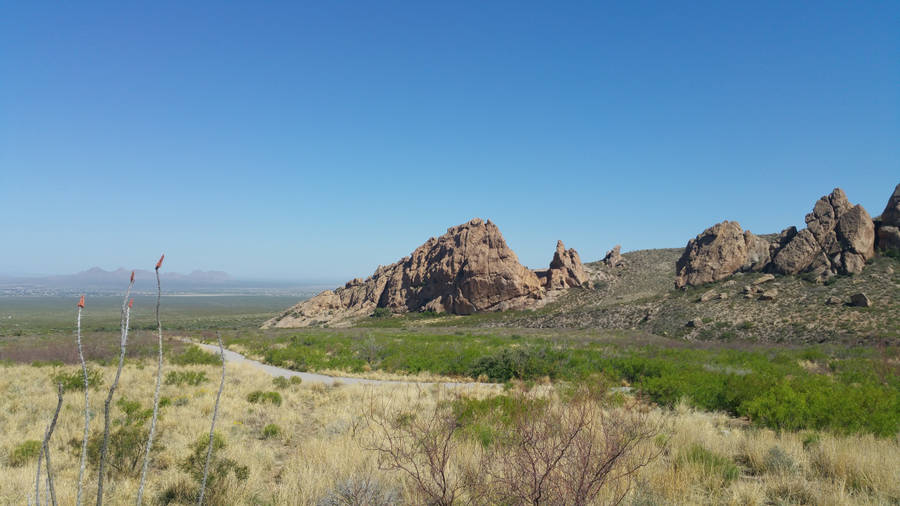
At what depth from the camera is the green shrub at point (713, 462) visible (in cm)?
604

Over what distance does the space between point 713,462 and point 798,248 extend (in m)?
51.1

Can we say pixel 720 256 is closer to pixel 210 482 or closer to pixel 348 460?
pixel 348 460

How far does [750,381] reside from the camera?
38.8ft

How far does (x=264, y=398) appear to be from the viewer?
13.1 m

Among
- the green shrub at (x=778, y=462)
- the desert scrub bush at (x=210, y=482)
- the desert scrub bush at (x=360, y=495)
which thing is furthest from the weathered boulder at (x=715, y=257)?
the desert scrub bush at (x=210, y=482)

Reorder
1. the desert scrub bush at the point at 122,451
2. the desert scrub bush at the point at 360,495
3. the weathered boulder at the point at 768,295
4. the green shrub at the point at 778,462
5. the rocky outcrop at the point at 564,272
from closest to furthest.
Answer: the desert scrub bush at the point at 360,495, the green shrub at the point at 778,462, the desert scrub bush at the point at 122,451, the weathered boulder at the point at 768,295, the rocky outcrop at the point at 564,272

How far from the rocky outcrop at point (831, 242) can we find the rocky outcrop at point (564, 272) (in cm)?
2877

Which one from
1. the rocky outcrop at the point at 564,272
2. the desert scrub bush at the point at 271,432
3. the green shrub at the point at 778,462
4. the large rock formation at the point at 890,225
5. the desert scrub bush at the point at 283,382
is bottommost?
the desert scrub bush at the point at 283,382

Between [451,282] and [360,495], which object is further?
[451,282]

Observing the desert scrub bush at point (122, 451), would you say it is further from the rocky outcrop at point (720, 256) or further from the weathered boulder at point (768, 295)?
the rocky outcrop at point (720, 256)

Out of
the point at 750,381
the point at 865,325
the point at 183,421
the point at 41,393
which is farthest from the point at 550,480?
the point at 865,325

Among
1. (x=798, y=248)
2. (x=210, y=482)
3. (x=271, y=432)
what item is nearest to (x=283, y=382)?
(x=271, y=432)

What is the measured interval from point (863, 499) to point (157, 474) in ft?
33.0

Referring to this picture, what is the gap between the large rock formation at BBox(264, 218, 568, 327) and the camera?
74.8m
